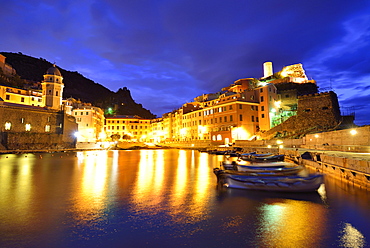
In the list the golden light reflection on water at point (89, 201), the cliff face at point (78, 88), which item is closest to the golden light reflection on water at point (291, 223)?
the golden light reflection on water at point (89, 201)

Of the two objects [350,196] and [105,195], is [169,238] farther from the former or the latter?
[350,196]

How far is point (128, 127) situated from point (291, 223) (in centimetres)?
10454

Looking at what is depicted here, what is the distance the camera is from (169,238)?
743cm

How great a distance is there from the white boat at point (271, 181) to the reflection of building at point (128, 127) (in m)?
91.9

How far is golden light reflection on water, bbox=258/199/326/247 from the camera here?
725 centimetres

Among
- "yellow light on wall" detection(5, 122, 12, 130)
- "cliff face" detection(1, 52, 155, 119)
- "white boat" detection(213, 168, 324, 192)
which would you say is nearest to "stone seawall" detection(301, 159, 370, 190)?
"white boat" detection(213, 168, 324, 192)

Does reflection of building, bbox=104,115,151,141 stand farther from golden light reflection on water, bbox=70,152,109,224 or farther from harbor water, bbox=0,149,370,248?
harbor water, bbox=0,149,370,248

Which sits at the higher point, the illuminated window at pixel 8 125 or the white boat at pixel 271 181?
the illuminated window at pixel 8 125

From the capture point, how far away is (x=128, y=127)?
108 meters

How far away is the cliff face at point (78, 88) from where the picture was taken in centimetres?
13382

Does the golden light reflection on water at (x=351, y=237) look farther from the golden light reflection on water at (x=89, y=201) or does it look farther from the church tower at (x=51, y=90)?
the church tower at (x=51, y=90)

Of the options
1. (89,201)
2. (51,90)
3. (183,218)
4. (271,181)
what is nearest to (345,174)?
(271,181)

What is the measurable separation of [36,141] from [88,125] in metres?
22.3

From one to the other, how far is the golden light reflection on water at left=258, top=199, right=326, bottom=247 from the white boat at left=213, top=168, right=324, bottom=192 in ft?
5.58
